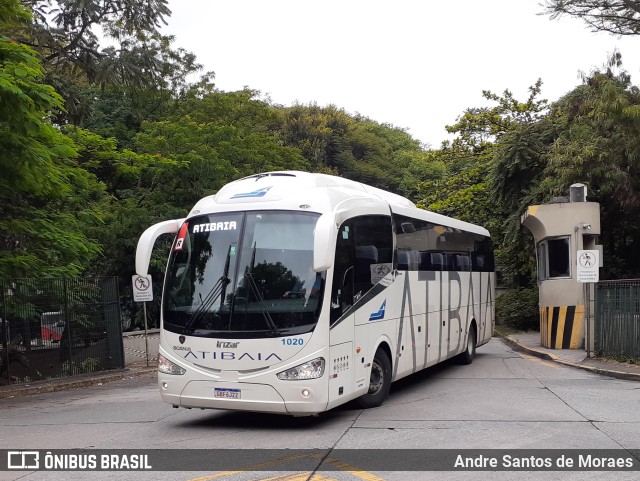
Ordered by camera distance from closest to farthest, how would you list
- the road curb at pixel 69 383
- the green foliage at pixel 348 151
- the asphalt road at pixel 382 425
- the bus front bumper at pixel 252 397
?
the asphalt road at pixel 382 425
the bus front bumper at pixel 252 397
the road curb at pixel 69 383
the green foliage at pixel 348 151

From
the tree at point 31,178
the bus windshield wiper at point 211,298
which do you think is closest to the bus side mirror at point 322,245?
the bus windshield wiper at point 211,298

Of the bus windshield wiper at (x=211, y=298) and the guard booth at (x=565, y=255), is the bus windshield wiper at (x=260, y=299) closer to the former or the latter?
the bus windshield wiper at (x=211, y=298)

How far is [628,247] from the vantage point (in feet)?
94.4

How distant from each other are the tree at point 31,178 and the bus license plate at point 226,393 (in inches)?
288

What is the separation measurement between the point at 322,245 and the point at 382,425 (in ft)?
9.11

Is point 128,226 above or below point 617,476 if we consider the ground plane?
above

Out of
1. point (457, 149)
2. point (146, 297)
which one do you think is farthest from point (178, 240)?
point (457, 149)

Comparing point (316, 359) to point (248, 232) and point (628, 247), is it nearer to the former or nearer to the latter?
point (248, 232)

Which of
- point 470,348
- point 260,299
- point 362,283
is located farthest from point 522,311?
point 260,299

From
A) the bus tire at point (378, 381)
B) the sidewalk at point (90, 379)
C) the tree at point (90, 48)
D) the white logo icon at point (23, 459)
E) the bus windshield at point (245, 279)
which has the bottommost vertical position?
the sidewalk at point (90, 379)

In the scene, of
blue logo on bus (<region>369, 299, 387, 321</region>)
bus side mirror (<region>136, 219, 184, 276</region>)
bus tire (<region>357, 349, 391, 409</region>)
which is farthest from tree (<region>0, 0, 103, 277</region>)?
bus tire (<region>357, 349, 391, 409</region>)

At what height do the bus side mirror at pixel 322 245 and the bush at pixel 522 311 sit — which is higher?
the bus side mirror at pixel 322 245

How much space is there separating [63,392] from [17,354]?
4.79ft

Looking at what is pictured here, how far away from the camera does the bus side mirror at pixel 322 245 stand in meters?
8.44
